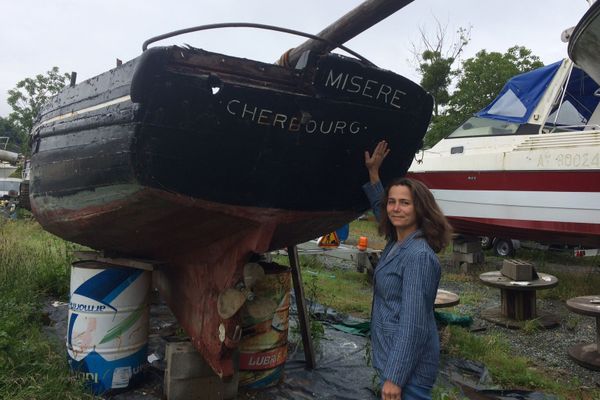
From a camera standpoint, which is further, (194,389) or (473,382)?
(473,382)

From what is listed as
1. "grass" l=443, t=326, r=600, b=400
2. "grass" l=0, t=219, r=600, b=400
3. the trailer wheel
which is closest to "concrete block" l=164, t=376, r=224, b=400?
"grass" l=0, t=219, r=600, b=400

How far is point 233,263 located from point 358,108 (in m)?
1.20

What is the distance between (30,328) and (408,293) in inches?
137

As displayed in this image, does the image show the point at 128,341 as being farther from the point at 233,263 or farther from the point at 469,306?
the point at 469,306

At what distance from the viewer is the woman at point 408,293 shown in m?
1.99

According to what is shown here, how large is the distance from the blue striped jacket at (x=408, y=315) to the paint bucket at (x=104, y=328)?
1885 millimetres

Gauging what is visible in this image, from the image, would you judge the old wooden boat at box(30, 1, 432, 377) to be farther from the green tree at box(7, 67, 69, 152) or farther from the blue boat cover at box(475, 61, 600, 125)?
the green tree at box(7, 67, 69, 152)

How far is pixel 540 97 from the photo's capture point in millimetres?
8086

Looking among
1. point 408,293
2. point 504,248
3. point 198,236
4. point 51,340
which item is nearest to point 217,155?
point 198,236

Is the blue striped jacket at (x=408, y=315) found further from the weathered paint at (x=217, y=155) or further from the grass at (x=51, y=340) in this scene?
the grass at (x=51, y=340)

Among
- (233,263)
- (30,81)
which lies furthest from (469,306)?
(30,81)

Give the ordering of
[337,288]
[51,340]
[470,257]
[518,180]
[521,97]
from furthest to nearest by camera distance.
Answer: [470,257] < [521,97] < [518,180] < [337,288] < [51,340]

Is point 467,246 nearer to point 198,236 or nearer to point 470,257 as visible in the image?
point 470,257

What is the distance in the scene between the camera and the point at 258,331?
3.57 meters
